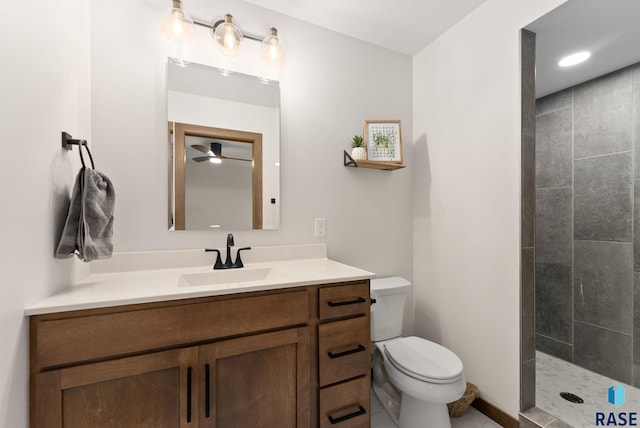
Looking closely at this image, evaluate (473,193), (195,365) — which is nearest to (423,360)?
(473,193)

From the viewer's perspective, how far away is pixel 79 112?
3.92 feet

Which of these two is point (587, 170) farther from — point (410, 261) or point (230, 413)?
point (230, 413)

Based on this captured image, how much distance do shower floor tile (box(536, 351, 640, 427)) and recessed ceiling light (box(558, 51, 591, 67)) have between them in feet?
7.21

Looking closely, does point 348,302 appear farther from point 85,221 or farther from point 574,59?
point 574,59

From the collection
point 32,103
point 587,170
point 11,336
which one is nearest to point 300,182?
point 32,103

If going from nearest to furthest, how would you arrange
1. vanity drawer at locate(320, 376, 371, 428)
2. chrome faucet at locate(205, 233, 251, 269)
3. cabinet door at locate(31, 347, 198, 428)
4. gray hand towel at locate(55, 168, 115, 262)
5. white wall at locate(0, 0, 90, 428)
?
white wall at locate(0, 0, 90, 428)
cabinet door at locate(31, 347, 198, 428)
gray hand towel at locate(55, 168, 115, 262)
vanity drawer at locate(320, 376, 371, 428)
chrome faucet at locate(205, 233, 251, 269)

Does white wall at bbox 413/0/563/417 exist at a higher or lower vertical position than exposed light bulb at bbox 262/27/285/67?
lower

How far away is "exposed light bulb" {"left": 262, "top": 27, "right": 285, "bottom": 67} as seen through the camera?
5.31 feet

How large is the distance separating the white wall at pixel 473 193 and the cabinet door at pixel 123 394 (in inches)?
63.2

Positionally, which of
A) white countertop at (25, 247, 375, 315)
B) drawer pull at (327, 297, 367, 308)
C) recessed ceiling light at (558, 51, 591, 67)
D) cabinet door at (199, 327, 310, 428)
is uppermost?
recessed ceiling light at (558, 51, 591, 67)

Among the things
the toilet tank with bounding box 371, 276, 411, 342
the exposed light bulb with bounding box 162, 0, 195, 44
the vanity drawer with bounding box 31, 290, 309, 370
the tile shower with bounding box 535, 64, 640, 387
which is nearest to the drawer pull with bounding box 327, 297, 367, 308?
the vanity drawer with bounding box 31, 290, 309, 370

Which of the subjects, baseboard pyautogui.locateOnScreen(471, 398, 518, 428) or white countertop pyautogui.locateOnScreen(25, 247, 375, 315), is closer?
white countertop pyautogui.locateOnScreen(25, 247, 375, 315)

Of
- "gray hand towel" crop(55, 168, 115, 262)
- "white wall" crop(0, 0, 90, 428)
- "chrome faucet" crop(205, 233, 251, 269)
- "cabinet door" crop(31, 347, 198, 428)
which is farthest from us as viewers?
"chrome faucet" crop(205, 233, 251, 269)

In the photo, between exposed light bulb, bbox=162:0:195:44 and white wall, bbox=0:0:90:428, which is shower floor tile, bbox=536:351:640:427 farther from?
exposed light bulb, bbox=162:0:195:44
